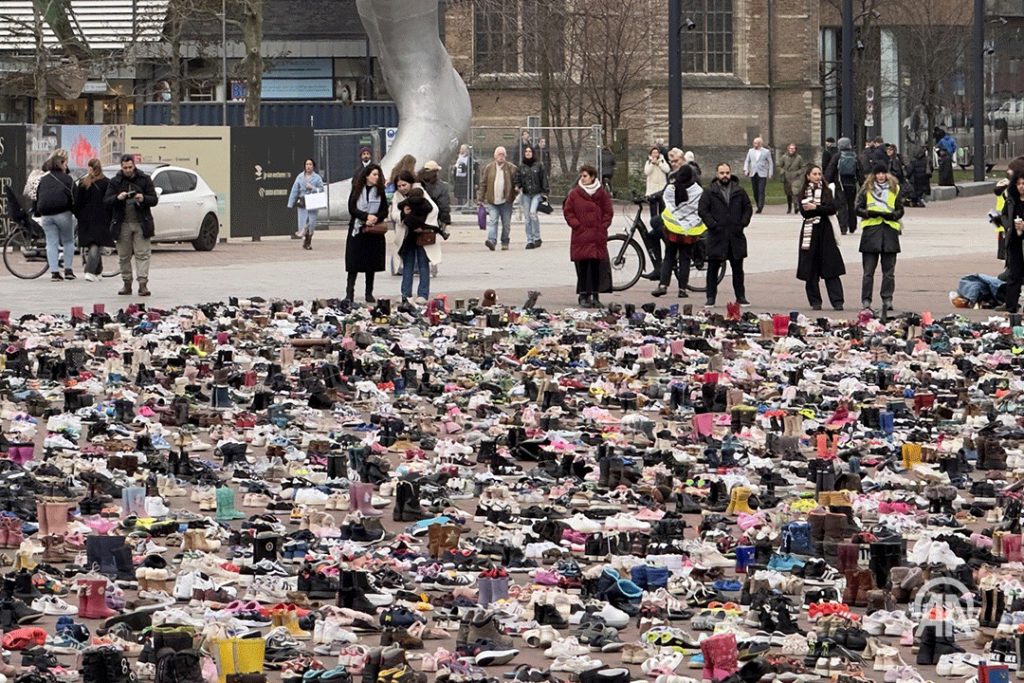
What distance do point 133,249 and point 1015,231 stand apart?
10.3m

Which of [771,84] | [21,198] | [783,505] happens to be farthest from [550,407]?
[771,84]

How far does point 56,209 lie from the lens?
27938 mm

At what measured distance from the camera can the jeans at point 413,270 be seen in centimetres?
2400

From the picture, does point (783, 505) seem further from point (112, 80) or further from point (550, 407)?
point (112, 80)

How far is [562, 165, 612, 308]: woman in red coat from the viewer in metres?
23.4

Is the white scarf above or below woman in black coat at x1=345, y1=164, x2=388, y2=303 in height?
above

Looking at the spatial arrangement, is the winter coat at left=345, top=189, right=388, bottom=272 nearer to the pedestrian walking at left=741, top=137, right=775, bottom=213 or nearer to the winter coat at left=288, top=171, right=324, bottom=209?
the winter coat at left=288, top=171, right=324, bottom=209

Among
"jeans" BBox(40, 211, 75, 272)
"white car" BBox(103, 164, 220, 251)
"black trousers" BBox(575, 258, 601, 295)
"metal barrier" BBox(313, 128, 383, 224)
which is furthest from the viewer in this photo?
"metal barrier" BBox(313, 128, 383, 224)

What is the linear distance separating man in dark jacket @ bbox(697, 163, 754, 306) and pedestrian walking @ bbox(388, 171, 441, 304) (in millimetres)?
2981

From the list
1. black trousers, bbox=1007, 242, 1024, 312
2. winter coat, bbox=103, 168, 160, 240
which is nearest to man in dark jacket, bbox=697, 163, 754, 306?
black trousers, bbox=1007, 242, 1024, 312

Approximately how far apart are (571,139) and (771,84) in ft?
78.4

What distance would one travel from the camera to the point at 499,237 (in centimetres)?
3700

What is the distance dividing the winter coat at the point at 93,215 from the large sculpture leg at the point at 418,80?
12.2 metres

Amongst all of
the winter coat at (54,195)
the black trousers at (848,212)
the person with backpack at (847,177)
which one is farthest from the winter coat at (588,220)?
the person with backpack at (847,177)
